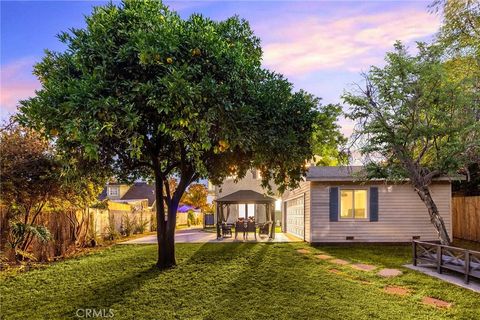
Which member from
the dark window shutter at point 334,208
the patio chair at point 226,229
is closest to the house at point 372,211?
the dark window shutter at point 334,208

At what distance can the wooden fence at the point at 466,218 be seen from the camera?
16188 millimetres

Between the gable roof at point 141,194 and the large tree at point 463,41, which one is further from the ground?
the large tree at point 463,41

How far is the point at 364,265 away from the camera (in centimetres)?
1040

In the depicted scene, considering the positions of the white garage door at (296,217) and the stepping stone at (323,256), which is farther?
the white garage door at (296,217)

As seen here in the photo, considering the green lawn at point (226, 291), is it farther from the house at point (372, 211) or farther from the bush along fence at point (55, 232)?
the house at point (372, 211)

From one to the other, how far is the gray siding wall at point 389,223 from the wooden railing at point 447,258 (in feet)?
15.0

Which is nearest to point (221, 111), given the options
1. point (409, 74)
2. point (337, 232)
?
point (409, 74)

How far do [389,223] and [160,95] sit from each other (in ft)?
37.9

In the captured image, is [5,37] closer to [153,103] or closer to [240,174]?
[153,103]

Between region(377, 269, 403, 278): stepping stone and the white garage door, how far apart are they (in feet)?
24.2

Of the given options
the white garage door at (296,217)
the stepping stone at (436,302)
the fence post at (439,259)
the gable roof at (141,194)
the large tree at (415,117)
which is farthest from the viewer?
the gable roof at (141,194)

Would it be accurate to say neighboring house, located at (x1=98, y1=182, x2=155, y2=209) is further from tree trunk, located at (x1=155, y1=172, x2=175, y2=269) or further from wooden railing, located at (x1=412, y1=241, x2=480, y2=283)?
wooden railing, located at (x1=412, y1=241, x2=480, y2=283)

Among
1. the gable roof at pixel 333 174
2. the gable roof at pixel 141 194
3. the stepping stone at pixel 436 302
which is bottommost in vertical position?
the stepping stone at pixel 436 302

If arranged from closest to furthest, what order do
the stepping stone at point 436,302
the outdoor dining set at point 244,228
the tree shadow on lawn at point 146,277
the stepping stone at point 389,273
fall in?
the stepping stone at point 436,302 < the tree shadow on lawn at point 146,277 < the stepping stone at point 389,273 < the outdoor dining set at point 244,228
